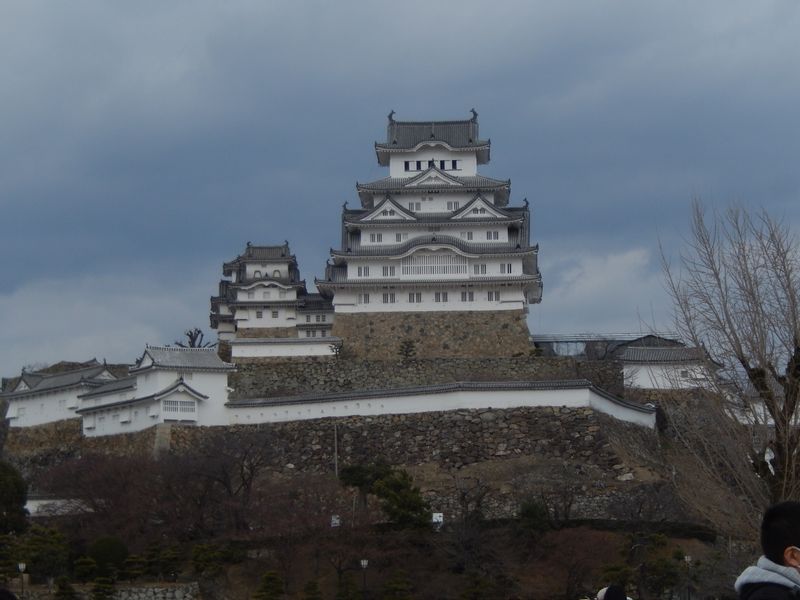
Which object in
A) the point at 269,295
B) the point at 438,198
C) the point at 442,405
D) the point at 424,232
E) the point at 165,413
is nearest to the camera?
the point at 442,405

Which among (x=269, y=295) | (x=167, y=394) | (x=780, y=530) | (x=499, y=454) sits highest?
(x=269, y=295)

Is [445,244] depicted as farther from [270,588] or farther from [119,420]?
[270,588]

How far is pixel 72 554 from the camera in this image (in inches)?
1162

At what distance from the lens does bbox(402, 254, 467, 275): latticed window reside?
43719mm

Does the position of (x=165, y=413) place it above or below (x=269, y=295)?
below

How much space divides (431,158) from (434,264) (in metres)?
6.88

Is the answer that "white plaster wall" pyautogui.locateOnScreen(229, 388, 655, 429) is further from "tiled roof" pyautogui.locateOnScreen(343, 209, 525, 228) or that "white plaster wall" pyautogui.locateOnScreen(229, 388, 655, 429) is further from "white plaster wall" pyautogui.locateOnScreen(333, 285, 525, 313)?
"tiled roof" pyautogui.locateOnScreen(343, 209, 525, 228)

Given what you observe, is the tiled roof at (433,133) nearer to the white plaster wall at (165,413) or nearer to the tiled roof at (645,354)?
the tiled roof at (645,354)

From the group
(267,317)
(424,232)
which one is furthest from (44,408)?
(424,232)

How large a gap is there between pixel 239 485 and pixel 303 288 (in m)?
16.1

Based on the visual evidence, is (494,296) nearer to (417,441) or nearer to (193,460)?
(417,441)

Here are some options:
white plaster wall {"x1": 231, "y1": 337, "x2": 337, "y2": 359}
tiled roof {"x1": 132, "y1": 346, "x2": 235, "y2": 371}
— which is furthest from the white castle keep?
tiled roof {"x1": 132, "y1": 346, "x2": 235, "y2": 371}

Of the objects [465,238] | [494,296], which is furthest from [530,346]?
[465,238]

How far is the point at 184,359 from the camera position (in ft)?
124
